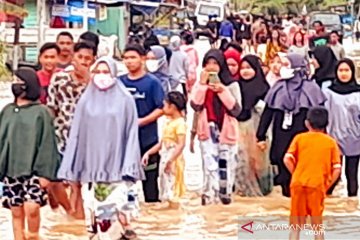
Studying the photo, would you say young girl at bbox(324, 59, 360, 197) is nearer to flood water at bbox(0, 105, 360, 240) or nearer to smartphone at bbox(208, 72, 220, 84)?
flood water at bbox(0, 105, 360, 240)

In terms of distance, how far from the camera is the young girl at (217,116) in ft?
32.7

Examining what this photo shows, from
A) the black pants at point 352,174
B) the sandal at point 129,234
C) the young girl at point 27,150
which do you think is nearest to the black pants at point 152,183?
the sandal at point 129,234

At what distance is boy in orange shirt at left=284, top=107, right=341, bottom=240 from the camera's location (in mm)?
7465

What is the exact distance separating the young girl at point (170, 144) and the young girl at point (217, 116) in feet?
0.59

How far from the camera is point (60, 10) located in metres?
28.5

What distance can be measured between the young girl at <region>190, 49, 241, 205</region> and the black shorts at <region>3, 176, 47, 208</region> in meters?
2.66

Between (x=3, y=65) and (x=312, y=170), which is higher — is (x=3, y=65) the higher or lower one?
the higher one

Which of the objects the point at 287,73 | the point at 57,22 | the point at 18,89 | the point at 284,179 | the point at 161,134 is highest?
the point at 57,22

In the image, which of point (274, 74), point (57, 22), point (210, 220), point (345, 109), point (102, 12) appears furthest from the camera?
point (102, 12)

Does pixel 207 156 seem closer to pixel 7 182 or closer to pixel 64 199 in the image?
pixel 64 199

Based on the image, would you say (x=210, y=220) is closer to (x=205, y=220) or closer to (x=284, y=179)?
(x=205, y=220)

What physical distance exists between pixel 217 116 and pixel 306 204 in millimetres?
2693

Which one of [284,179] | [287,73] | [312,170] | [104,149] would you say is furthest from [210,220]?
[312,170]

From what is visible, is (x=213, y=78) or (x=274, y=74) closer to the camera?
(x=213, y=78)
